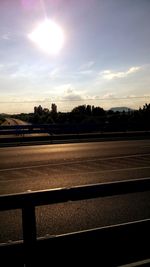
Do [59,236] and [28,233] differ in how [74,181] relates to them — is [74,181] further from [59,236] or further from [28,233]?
[28,233]

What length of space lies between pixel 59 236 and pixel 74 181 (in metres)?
5.96

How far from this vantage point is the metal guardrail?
3.99m

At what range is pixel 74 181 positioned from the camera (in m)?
10.2

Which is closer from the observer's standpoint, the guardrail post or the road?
the guardrail post

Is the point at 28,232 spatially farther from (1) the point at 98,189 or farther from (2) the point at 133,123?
(2) the point at 133,123

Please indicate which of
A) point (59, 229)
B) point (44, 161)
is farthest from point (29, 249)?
point (44, 161)

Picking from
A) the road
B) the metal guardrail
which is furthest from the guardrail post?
the road

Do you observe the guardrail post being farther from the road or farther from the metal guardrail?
the road

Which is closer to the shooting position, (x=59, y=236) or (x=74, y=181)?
(x=59, y=236)

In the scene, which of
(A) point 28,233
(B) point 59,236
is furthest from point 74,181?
(A) point 28,233

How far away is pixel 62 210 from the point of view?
726 centimetres

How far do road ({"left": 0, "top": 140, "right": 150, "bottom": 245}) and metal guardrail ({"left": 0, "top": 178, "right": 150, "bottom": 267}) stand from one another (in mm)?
1545

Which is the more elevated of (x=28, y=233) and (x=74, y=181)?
(x=28, y=233)

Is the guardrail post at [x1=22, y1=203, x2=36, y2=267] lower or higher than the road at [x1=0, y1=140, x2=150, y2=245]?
higher
